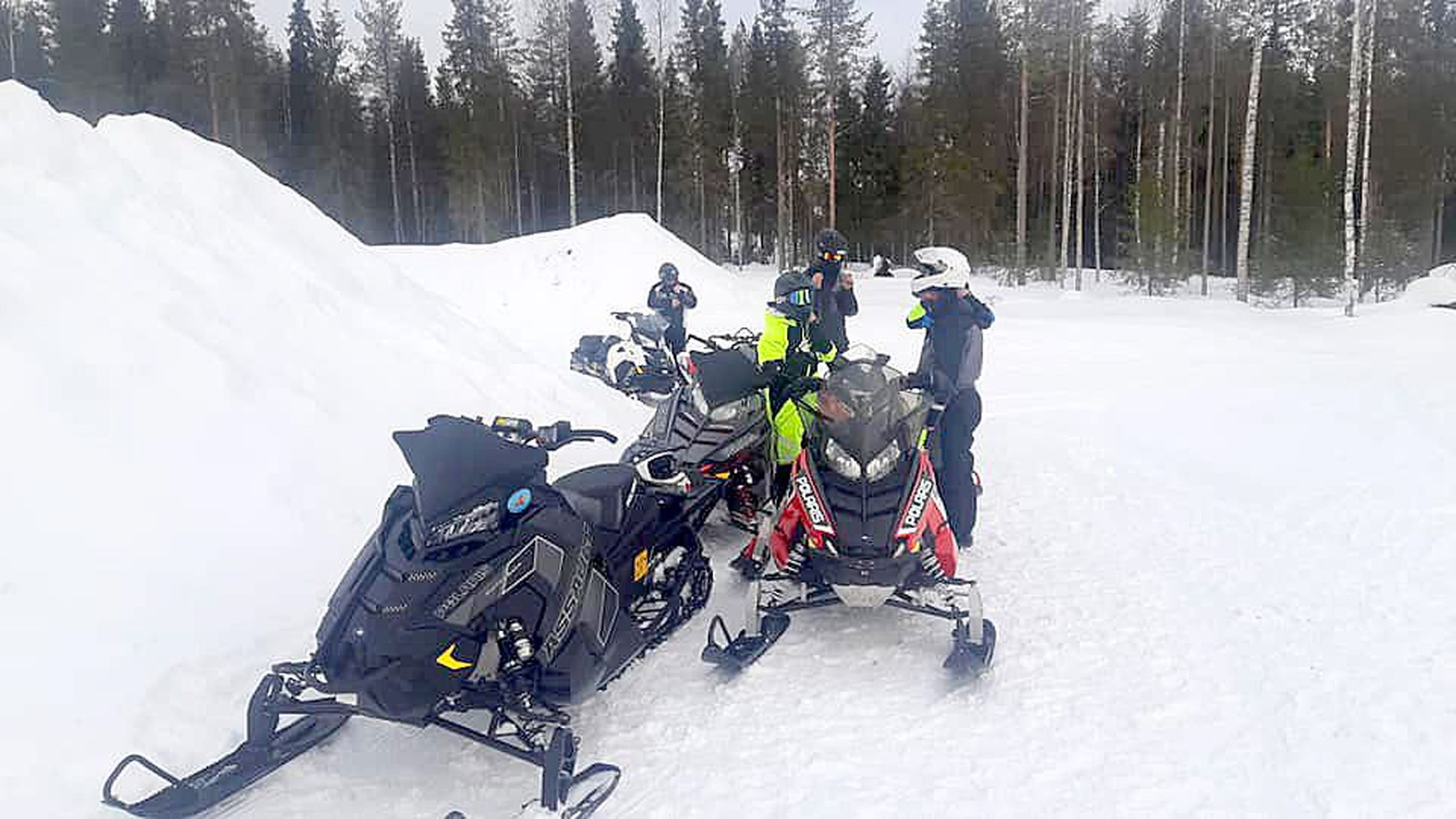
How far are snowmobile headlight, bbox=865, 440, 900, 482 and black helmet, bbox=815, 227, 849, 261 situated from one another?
2.97 metres

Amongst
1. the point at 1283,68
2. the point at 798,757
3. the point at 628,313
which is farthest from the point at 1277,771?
the point at 1283,68

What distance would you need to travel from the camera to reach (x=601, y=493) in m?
3.81

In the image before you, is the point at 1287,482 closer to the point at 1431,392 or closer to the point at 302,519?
the point at 1431,392

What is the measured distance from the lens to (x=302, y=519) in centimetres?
421

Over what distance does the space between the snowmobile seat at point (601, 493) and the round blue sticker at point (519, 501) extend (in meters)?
0.48

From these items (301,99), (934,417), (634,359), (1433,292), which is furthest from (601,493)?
(301,99)

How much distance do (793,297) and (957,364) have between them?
1236 mm

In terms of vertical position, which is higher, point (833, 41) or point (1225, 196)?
point (833, 41)

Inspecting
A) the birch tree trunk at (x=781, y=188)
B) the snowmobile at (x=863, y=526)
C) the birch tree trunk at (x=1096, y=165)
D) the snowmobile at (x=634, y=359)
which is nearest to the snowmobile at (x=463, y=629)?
the snowmobile at (x=863, y=526)

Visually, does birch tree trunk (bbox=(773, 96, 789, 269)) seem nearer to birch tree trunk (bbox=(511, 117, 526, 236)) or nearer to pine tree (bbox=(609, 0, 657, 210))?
pine tree (bbox=(609, 0, 657, 210))

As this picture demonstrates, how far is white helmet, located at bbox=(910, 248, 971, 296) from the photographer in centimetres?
526

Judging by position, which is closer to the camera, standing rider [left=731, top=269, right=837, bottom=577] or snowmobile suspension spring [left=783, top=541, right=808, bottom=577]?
snowmobile suspension spring [left=783, top=541, right=808, bottom=577]

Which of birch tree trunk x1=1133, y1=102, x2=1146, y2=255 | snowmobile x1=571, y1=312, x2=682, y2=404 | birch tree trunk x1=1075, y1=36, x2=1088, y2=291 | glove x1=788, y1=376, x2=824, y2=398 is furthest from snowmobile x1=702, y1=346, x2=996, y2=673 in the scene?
birch tree trunk x1=1133, y1=102, x2=1146, y2=255

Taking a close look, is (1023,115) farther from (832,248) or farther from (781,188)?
(832,248)
